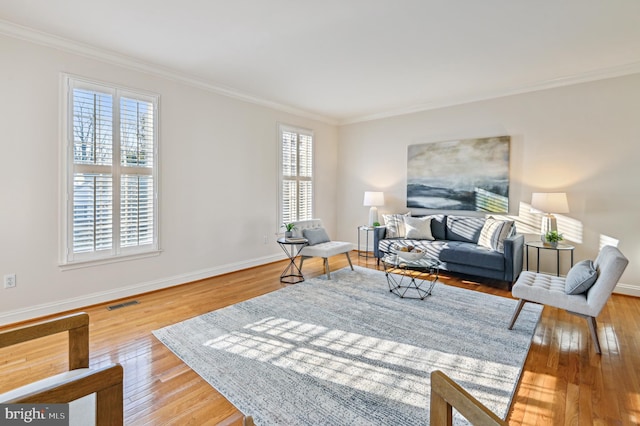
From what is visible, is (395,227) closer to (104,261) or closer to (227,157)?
(227,157)

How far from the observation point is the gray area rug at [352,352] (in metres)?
1.88

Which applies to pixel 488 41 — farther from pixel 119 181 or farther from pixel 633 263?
pixel 119 181

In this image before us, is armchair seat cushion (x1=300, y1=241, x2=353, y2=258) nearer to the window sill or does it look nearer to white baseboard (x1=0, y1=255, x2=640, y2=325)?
white baseboard (x1=0, y1=255, x2=640, y2=325)

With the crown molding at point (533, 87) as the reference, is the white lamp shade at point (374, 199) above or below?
below

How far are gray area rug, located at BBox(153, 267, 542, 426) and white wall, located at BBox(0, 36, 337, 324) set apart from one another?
134cm

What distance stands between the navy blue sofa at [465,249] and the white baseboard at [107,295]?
2.65 metres

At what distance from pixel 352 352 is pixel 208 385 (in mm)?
1085

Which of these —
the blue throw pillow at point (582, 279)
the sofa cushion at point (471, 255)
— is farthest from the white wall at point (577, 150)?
the blue throw pillow at point (582, 279)

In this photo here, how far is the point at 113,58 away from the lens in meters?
3.51

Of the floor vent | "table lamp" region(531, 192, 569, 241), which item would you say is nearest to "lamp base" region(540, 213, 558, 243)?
"table lamp" region(531, 192, 569, 241)

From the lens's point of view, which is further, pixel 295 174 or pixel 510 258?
pixel 295 174

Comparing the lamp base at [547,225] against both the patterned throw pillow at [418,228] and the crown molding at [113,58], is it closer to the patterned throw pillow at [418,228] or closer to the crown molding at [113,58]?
the patterned throw pillow at [418,228]

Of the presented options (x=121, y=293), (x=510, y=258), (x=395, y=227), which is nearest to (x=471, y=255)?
(x=510, y=258)

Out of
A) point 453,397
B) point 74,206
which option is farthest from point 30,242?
point 453,397
